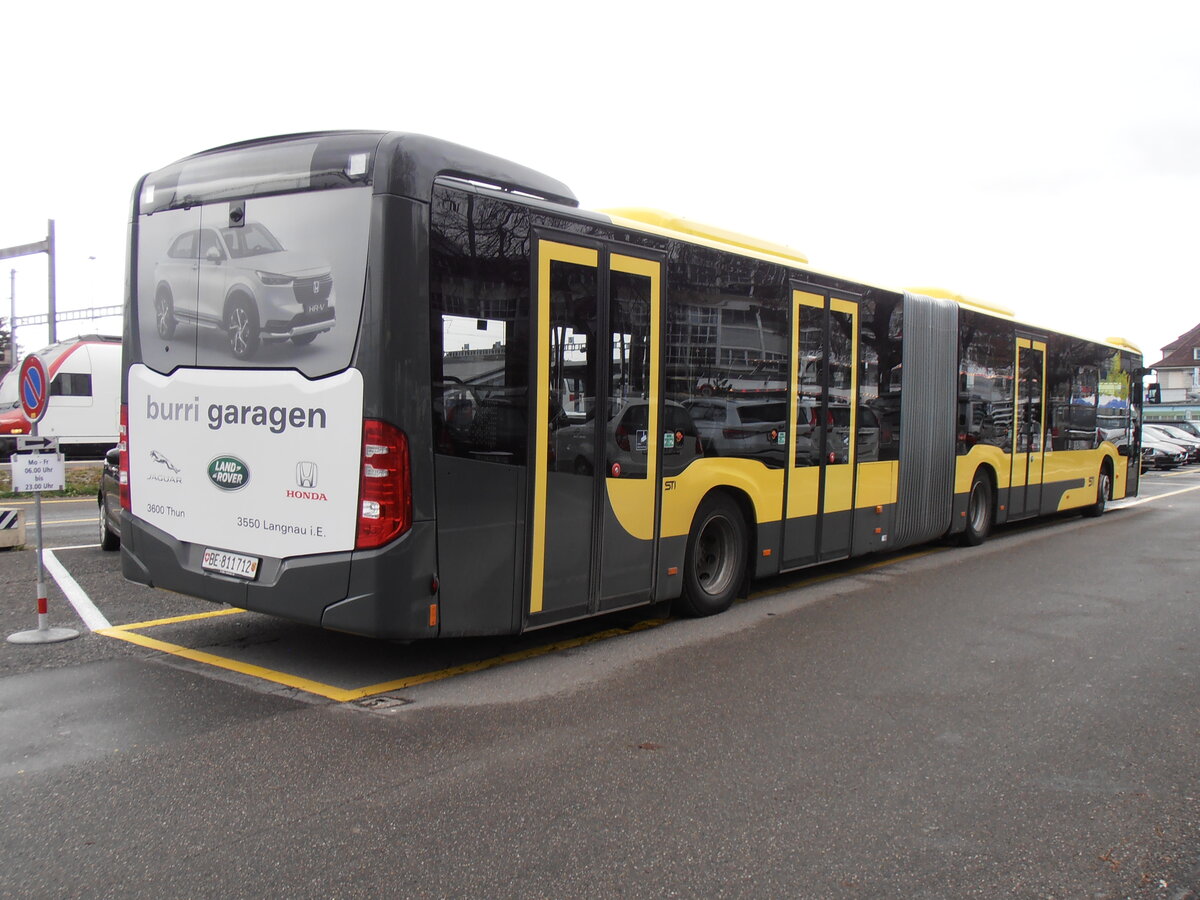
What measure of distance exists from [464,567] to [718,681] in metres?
1.74

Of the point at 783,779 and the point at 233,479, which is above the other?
the point at 233,479

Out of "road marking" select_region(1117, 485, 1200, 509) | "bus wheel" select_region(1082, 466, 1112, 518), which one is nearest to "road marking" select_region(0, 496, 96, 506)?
"bus wheel" select_region(1082, 466, 1112, 518)

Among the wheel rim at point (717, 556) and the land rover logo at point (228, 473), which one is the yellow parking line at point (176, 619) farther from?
the wheel rim at point (717, 556)

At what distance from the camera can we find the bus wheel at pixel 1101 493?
16562 millimetres

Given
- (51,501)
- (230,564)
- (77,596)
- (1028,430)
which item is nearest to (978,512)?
(1028,430)

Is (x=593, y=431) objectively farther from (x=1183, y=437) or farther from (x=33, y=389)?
(x=1183, y=437)

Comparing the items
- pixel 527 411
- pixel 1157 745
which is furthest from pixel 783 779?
pixel 527 411

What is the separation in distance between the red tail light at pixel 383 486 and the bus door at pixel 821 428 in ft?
14.3

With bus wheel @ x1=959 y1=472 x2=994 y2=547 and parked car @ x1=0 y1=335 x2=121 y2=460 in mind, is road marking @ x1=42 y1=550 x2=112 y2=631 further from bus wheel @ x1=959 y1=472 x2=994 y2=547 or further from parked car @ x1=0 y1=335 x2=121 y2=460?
parked car @ x1=0 y1=335 x2=121 y2=460

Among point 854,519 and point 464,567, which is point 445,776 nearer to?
point 464,567

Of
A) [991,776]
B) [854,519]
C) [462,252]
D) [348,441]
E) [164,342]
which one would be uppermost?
[462,252]

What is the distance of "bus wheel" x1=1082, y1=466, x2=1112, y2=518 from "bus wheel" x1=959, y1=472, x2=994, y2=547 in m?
4.74

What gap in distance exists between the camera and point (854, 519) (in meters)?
9.84

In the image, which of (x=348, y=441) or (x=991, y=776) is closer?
(x=991, y=776)
